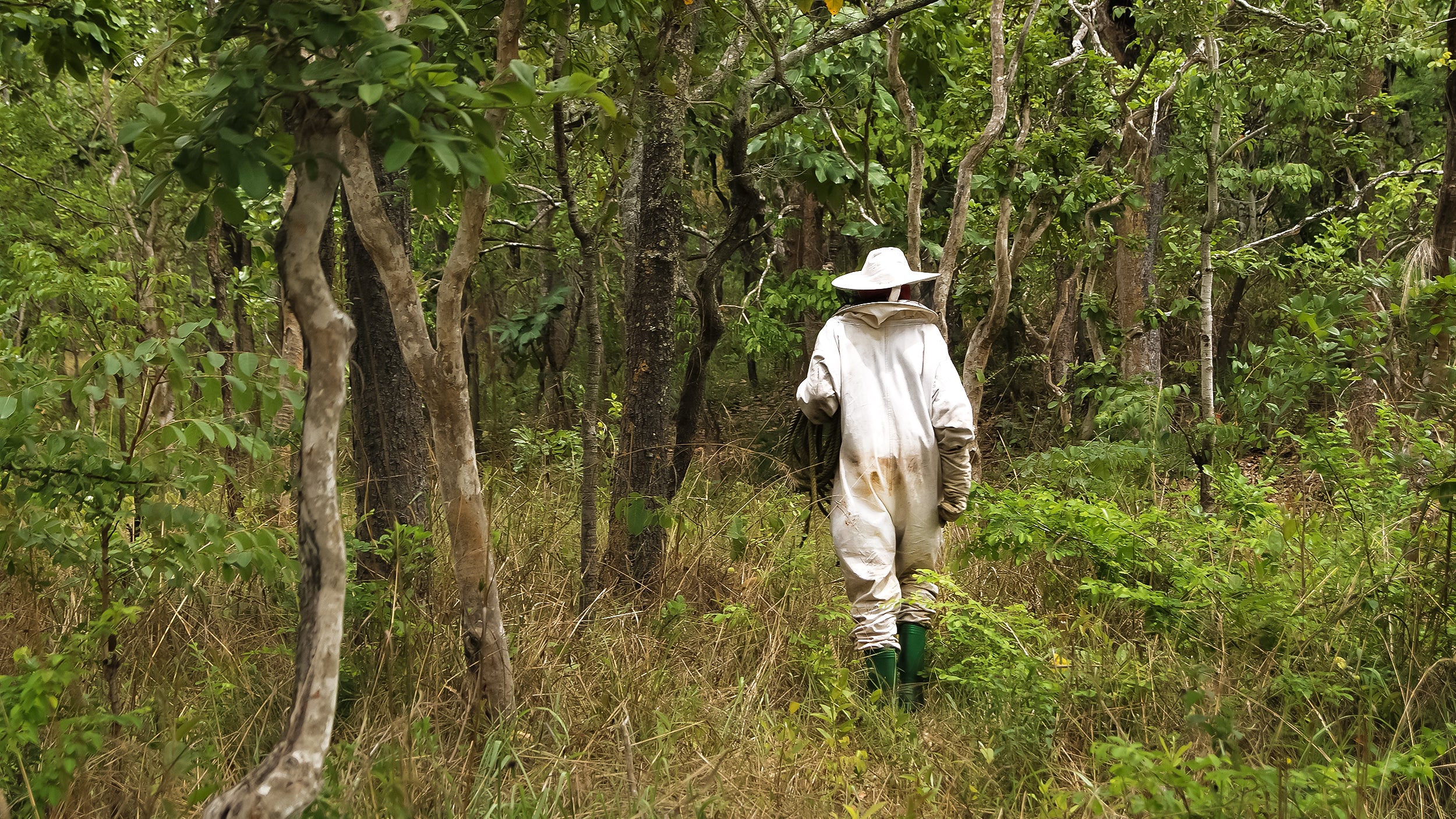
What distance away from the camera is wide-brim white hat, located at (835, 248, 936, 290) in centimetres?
432

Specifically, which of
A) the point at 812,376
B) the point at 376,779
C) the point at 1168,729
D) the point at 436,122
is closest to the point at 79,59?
the point at 436,122

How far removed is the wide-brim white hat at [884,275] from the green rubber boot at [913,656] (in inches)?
59.1

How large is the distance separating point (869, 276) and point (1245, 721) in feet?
7.53

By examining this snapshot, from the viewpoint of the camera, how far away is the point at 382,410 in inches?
157

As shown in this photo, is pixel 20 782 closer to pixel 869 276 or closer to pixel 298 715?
pixel 298 715

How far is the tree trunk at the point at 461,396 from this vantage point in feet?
9.47

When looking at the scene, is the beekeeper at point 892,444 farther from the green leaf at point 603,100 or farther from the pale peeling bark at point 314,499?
the pale peeling bark at point 314,499

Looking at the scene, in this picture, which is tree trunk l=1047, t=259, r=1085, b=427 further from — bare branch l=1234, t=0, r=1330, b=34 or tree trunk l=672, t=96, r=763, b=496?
tree trunk l=672, t=96, r=763, b=496

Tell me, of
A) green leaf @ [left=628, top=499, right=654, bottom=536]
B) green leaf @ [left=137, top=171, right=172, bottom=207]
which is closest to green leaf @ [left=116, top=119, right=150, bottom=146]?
green leaf @ [left=137, top=171, right=172, bottom=207]

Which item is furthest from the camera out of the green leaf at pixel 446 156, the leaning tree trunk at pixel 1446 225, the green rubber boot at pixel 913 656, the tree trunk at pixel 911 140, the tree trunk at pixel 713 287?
the tree trunk at pixel 713 287

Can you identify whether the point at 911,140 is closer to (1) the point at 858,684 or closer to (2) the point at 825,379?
(2) the point at 825,379

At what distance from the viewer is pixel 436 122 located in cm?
207

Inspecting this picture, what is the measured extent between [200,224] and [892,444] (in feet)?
9.63

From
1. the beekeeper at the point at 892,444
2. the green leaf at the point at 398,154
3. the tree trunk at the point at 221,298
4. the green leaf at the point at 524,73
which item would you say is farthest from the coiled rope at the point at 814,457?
the tree trunk at the point at 221,298
